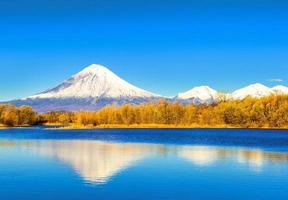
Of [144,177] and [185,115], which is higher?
[185,115]

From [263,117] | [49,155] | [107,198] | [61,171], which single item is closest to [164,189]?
[107,198]

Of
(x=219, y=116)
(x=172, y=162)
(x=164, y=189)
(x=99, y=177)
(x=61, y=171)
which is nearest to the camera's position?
(x=164, y=189)

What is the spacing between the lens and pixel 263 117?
12100 cm

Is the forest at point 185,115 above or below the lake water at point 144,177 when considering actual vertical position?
above

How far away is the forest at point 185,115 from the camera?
Result: 394 feet

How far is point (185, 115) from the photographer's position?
5512 inches

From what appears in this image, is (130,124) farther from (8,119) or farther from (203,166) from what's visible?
(203,166)

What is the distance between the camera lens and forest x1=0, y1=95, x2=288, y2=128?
120 metres

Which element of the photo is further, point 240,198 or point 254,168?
point 254,168

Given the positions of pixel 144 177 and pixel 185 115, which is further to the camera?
pixel 185 115

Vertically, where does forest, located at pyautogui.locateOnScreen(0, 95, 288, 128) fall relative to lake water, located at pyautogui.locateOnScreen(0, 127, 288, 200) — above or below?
above

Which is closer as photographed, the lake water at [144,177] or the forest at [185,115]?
the lake water at [144,177]

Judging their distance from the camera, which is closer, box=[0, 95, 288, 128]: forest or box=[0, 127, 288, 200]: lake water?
box=[0, 127, 288, 200]: lake water

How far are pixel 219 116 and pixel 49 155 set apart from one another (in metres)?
94.3
